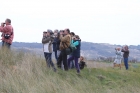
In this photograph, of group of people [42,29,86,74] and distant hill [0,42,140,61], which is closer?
group of people [42,29,86,74]

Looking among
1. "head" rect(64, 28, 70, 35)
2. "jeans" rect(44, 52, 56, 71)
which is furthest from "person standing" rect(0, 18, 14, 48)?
"head" rect(64, 28, 70, 35)

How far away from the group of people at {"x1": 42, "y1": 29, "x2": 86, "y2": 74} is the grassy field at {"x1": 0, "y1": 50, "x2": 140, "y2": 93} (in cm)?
37

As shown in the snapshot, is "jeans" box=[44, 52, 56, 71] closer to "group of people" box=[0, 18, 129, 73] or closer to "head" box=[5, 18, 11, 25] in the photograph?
"group of people" box=[0, 18, 129, 73]

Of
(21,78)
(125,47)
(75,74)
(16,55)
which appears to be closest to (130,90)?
(75,74)

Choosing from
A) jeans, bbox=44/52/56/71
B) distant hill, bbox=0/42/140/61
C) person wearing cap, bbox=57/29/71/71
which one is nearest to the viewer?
jeans, bbox=44/52/56/71

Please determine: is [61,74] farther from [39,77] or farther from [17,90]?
[17,90]

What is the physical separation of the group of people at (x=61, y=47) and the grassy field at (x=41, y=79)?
1.20 feet

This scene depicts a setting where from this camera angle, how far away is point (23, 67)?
13.0 m

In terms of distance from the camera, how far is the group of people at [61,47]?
14.2 m

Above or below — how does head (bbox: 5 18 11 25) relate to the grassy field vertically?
above

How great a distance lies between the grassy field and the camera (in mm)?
10820

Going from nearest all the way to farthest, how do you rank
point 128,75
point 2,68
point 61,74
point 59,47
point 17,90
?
point 17,90
point 2,68
point 61,74
point 59,47
point 128,75

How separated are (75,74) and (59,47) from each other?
1.34 metres

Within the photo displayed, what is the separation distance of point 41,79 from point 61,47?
2721 millimetres
